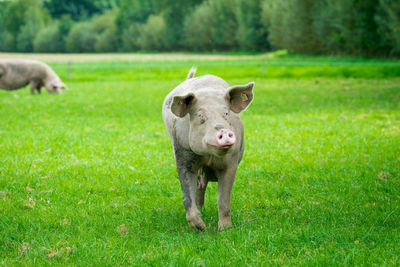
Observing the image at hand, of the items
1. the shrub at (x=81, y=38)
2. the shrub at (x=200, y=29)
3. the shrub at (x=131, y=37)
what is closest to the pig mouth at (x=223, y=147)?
the shrub at (x=200, y=29)

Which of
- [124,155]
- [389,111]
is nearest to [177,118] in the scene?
[124,155]

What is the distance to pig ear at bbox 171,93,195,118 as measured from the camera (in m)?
4.55

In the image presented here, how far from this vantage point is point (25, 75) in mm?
20250

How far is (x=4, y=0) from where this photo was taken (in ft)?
317

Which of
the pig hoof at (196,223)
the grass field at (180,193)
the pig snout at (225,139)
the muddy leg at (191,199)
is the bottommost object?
the grass field at (180,193)

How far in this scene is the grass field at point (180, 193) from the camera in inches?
174

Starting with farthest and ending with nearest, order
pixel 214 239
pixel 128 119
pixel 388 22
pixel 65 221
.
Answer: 1. pixel 388 22
2. pixel 128 119
3. pixel 65 221
4. pixel 214 239

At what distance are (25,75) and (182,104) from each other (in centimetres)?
1747

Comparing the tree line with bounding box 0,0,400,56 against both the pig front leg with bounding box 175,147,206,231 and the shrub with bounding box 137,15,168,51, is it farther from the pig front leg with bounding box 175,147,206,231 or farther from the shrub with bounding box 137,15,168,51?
the pig front leg with bounding box 175,147,206,231

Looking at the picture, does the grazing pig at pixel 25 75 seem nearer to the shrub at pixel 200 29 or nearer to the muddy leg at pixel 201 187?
the muddy leg at pixel 201 187

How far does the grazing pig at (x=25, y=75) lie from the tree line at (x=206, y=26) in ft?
68.9

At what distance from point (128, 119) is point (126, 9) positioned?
7602 cm

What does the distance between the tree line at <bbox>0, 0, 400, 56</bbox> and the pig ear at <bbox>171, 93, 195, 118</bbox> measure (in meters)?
27.9

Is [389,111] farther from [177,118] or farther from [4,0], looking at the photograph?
[4,0]
